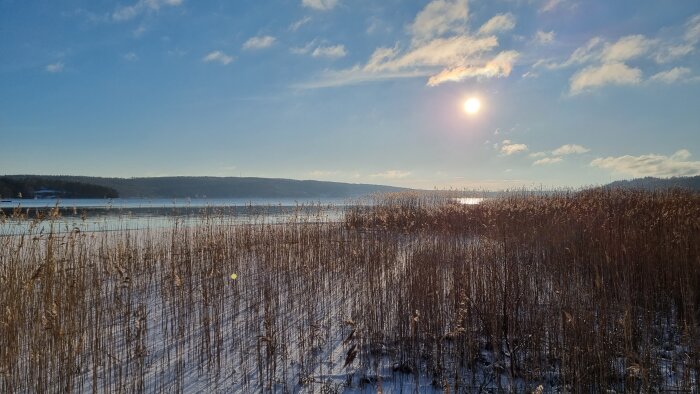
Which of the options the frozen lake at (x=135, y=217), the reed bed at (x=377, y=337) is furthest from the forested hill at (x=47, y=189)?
the reed bed at (x=377, y=337)

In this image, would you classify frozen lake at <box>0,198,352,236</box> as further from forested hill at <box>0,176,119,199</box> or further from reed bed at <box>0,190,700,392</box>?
forested hill at <box>0,176,119,199</box>

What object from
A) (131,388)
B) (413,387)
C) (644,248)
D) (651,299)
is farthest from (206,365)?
(644,248)

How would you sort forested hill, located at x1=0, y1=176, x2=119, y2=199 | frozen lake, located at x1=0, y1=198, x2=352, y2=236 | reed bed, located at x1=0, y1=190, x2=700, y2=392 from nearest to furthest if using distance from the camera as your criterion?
reed bed, located at x1=0, y1=190, x2=700, y2=392, frozen lake, located at x1=0, y1=198, x2=352, y2=236, forested hill, located at x1=0, y1=176, x2=119, y2=199

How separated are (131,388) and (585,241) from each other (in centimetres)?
727

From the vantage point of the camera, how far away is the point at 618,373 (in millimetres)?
3230

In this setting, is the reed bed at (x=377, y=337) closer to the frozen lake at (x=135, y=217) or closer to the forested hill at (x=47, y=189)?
the frozen lake at (x=135, y=217)

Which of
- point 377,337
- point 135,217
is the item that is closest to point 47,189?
point 135,217

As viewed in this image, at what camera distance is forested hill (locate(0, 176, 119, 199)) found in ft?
164

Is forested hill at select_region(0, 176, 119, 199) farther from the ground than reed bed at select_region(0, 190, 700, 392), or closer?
farther from the ground

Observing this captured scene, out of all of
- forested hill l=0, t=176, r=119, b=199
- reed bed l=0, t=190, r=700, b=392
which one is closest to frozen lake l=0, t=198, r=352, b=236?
reed bed l=0, t=190, r=700, b=392

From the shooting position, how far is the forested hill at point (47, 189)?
164ft

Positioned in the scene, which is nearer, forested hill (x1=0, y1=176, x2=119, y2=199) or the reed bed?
the reed bed

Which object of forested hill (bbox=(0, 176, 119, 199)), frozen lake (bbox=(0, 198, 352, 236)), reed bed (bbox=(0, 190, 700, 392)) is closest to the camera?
reed bed (bbox=(0, 190, 700, 392))

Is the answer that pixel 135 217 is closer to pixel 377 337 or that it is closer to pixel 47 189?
pixel 377 337
